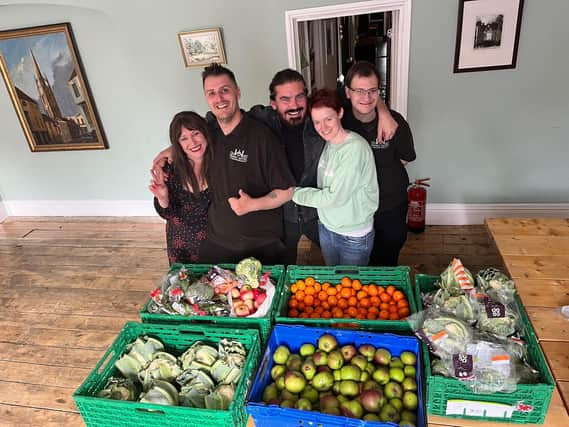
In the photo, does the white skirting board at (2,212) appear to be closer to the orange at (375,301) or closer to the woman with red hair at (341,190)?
the woman with red hair at (341,190)

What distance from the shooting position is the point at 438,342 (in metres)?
1.20

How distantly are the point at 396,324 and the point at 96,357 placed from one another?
2021mm

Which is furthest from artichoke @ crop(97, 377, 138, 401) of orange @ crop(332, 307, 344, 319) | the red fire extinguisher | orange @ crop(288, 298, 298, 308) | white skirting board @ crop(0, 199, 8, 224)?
white skirting board @ crop(0, 199, 8, 224)

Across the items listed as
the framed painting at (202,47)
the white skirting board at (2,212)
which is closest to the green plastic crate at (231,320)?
the framed painting at (202,47)

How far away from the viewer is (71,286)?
3287mm

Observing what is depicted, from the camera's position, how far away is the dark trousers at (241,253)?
1.99 meters

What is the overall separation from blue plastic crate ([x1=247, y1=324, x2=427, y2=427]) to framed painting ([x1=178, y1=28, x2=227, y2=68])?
2.70 m

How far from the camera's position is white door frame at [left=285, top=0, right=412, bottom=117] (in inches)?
116

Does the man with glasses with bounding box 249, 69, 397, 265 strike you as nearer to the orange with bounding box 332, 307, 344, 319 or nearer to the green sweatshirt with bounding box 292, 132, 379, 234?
the green sweatshirt with bounding box 292, 132, 379, 234

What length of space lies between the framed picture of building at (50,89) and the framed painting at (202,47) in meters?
1.13

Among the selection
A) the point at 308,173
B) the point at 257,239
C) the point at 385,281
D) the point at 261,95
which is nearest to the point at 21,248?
the point at 261,95

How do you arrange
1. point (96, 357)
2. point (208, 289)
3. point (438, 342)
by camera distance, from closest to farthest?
point (438, 342) < point (208, 289) < point (96, 357)

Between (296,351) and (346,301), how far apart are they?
33 cm

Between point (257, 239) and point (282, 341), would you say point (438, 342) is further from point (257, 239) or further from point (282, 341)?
point (257, 239)
